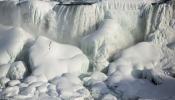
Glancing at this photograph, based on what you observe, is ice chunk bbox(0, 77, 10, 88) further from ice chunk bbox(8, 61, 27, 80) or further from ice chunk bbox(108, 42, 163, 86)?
ice chunk bbox(108, 42, 163, 86)

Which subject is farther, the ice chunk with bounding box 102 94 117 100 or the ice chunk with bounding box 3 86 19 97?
the ice chunk with bounding box 3 86 19 97

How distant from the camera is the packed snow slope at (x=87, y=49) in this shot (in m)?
6.12

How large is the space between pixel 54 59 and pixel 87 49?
1.84 ft

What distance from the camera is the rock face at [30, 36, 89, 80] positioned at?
6488mm

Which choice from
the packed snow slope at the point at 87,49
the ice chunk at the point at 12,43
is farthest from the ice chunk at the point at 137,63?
the ice chunk at the point at 12,43

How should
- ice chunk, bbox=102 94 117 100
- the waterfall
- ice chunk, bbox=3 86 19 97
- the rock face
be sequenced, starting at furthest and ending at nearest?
1. the waterfall
2. the rock face
3. ice chunk, bbox=3 86 19 97
4. ice chunk, bbox=102 94 117 100

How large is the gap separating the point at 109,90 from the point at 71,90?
52 cm

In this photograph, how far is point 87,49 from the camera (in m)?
6.90

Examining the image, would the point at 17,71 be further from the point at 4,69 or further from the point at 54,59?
the point at 54,59

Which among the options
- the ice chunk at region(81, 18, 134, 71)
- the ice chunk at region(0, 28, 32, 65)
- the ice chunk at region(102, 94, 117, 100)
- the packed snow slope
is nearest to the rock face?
the packed snow slope

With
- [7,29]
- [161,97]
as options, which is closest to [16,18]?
[7,29]

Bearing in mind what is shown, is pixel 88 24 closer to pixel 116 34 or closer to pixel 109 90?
pixel 116 34

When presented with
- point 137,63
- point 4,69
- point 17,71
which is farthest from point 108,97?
point 4,69

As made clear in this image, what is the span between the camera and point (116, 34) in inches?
276
